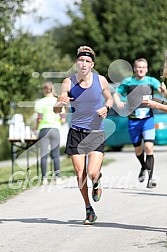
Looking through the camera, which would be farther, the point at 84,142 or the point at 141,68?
the point at 141,68

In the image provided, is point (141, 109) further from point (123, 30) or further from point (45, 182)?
point (123, 30)

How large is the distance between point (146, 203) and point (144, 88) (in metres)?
2.62

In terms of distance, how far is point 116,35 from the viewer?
142ft

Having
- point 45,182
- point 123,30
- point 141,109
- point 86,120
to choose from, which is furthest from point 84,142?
point 123,30

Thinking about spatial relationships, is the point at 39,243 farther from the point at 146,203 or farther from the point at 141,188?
the point at 141,188

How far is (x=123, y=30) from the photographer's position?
4306 cm

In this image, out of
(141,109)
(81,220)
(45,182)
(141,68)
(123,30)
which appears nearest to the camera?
(81,220)

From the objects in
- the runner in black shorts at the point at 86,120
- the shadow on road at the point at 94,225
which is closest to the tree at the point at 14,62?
the shadow on road at the point at 94,225

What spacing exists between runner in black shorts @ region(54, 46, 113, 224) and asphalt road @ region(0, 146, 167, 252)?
53cm

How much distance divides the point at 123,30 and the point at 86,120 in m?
34.5

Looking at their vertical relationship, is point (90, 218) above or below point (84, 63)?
below

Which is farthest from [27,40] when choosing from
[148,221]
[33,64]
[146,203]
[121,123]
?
[148,221]

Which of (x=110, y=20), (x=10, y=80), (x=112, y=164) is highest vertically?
(x=110, y=20)

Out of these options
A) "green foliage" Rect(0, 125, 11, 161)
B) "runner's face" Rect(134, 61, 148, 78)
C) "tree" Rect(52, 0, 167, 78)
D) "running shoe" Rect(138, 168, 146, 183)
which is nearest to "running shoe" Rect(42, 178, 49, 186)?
"running shoe" Rect(138, 168, 146, 183)
